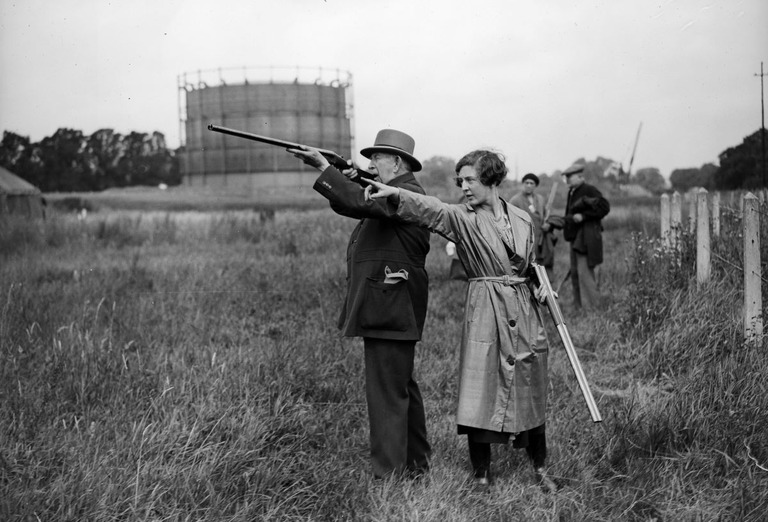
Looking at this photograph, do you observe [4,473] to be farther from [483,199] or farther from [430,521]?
[483,199]

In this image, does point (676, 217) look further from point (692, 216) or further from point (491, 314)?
Answer: point (491, 314)

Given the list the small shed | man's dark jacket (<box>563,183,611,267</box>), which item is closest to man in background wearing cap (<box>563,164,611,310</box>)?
man's dark jacket (<box>563,183,611,267</box>)

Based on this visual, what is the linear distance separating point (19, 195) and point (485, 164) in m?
23.3

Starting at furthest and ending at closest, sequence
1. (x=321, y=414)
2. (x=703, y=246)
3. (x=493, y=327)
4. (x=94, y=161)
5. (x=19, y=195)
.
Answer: (x=94, y=161) → (x=19, y=195) → (x=703, y=246) → (x=321, y=414) → (x=493, y=327)

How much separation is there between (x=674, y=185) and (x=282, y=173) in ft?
57.7

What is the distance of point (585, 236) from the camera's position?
1080 centimetres

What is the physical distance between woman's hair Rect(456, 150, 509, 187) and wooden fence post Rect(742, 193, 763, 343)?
2.94 meters

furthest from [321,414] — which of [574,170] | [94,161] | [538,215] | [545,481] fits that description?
[94,161]

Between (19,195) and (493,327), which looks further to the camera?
(19,195)

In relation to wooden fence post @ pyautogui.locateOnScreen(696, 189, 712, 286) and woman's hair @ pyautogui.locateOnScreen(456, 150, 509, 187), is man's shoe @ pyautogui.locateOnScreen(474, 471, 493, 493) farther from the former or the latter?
wooden fence post @ pyautogui.locateOnScreen(696, 189, 712, 286)

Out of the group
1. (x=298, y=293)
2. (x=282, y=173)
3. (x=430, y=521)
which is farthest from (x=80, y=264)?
(x=282, y=173)

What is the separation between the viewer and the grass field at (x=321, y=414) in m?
4.20

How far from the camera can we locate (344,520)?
164 inches

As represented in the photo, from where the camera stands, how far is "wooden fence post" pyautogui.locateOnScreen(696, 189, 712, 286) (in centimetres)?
788
